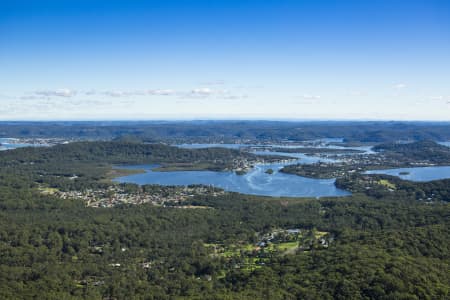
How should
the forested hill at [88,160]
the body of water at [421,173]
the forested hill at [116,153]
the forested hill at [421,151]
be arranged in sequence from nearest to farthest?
the forested hill at [88,160], the body of water at [421,173], the forested hill at [116,153], the forested hill at [421,151]

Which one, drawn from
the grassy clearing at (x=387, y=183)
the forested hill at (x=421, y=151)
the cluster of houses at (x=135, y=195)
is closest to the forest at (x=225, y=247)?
the cluster of houses at (x=135, y=195)

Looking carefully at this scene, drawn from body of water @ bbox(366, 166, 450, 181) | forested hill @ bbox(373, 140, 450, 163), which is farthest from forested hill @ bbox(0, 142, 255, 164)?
forested hill @ bbox(373, 140, 450, 163)

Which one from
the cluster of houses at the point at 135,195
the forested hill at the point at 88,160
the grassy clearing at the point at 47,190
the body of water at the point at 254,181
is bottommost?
the body of water at the point at 254,181

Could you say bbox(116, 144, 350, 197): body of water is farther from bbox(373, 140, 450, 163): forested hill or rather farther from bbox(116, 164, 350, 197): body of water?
bbox(373, 140, 450, 163): forested hill

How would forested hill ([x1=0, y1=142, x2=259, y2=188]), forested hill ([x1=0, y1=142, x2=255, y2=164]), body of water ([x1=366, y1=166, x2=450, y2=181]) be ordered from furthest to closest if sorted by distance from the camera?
forested hill ([x1=0, y1=142, x2=255, y2=164]) < body of water ([x1=366, y1=166, x2=450, y2=181]) < forested hill ([x1=0, y1=142, x2=259, y2=188])

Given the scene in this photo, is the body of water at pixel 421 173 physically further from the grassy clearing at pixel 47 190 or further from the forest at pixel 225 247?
the grassy clearing at pixel 47 190

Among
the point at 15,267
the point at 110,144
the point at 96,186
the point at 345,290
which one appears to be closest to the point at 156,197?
the point at 96,186
